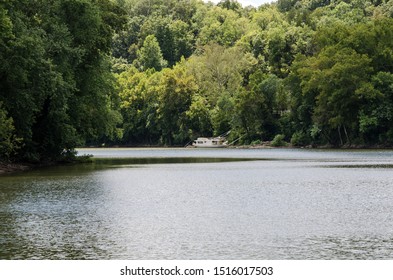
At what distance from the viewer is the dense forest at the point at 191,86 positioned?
2174 inches

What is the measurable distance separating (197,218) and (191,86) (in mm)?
135870

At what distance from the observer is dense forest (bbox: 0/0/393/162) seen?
181ft

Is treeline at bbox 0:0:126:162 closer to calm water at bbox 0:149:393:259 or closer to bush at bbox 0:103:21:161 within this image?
bush at bbox 0:103:21:161

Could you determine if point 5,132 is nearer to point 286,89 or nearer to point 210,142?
point 286,89

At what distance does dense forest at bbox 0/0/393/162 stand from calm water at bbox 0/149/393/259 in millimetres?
10730

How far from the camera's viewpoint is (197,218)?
91.7 ft

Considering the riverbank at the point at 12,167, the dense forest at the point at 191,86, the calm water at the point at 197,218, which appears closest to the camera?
the calm water at the point at 197,218

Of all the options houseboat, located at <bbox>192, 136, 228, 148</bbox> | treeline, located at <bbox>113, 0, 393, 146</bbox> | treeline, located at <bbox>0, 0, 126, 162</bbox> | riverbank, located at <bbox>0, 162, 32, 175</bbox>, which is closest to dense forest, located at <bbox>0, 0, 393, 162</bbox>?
treeline, located at <bbox>0, 0, 126, 162</bbox>

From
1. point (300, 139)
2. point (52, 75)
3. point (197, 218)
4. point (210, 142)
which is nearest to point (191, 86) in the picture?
point (210, 142)

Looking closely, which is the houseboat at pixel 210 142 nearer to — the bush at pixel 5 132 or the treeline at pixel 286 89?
the treeline at pixel 286 89

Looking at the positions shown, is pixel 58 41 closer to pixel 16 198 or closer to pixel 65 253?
pixel 16 198

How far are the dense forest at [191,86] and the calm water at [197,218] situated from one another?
35.2 ft

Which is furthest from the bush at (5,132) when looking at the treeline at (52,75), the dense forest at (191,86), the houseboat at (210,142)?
the houseboat at (210,142)
